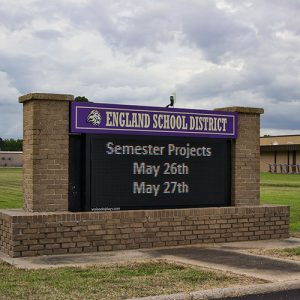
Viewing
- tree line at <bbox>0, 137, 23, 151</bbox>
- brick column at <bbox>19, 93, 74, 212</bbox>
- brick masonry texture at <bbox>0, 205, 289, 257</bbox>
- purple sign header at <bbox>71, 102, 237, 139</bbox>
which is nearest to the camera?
brick masonry texture at <bbox>0, 205, 289, 257</bbox>

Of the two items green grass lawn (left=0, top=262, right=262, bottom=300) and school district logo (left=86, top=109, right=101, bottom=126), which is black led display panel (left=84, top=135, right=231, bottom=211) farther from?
green grass lawn (left=0, top=262, right=262, bottom=300)

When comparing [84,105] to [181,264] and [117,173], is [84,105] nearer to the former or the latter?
[117,173]

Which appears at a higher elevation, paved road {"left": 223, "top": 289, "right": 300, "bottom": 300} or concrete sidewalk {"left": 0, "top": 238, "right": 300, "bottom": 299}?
concrete sidewalk {"left": 0, "top": 238, "right": 300, "bottom": 299}

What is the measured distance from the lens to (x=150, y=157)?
1255 centimetres

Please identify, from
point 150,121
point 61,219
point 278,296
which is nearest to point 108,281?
point 278,296

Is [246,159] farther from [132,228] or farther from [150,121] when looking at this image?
[132,228]

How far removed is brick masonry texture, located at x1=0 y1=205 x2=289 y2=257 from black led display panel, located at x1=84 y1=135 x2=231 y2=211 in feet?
0.94

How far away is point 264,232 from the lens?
13742mm

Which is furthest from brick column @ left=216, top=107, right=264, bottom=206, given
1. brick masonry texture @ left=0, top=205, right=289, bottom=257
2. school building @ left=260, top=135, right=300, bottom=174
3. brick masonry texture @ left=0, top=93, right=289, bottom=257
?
school building @ left=260, top=135, right=300, bottom=174

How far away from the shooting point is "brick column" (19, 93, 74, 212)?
455 inches

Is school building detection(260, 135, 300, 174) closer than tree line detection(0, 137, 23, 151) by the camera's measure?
Yes

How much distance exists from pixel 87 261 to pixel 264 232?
15.5 ft

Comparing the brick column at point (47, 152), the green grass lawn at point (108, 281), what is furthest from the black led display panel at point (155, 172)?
the green grass lawn at point (108, 281)

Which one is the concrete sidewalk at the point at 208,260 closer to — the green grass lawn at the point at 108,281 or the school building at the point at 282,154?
the green grass lawn at the point at 108,281
